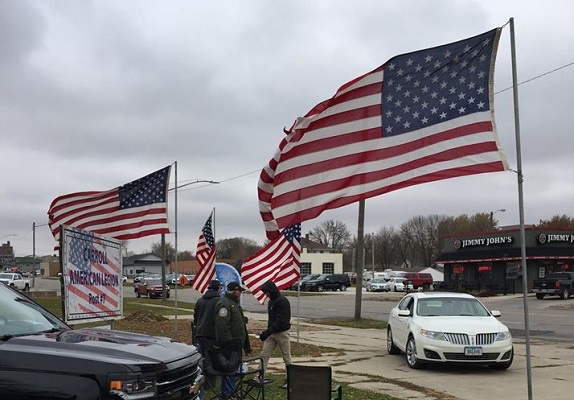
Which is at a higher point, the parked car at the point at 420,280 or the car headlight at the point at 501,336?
the car headlight at the point at 501,336

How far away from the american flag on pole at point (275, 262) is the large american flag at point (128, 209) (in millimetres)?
3218

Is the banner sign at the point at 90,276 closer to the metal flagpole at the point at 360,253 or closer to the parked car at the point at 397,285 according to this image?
the metal flagpole at the point at 360,253

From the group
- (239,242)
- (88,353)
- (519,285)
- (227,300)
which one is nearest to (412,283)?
(519,285)

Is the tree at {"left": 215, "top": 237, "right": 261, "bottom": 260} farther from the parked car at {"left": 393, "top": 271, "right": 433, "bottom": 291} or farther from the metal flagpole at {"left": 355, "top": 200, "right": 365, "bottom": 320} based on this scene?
the metal flagpole at {"left": 355, "top": 200, "right": 365, "bottom": 320}

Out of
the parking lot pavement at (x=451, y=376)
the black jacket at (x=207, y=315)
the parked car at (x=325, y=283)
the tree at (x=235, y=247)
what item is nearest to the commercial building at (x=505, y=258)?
the parked car at (x=325, y=283)

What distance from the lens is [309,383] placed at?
7219 mm

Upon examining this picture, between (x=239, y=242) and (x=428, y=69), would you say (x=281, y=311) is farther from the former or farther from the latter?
(x=239, y=242)

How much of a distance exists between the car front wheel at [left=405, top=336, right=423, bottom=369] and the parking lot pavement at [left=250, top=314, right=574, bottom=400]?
0.16 meters

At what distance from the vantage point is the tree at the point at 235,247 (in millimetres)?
136000

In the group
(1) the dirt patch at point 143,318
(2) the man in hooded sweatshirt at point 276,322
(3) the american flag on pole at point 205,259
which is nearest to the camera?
(2) the man in hooded sweatshirt at point 276,322

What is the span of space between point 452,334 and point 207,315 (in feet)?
16.4

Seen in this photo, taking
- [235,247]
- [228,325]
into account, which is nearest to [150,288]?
[228,325]

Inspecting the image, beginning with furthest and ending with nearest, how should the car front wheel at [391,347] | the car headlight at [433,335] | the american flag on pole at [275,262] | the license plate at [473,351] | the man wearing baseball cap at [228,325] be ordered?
the american flag on pole at [275,262]
the car front wheel at [391,347]
the car headlight at [433,335]
the license plate at [473,351]
the man wearing baseball cap at [228,325]

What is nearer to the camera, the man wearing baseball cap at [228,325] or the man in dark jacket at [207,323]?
the man wearing baseball cap at [228,325]
